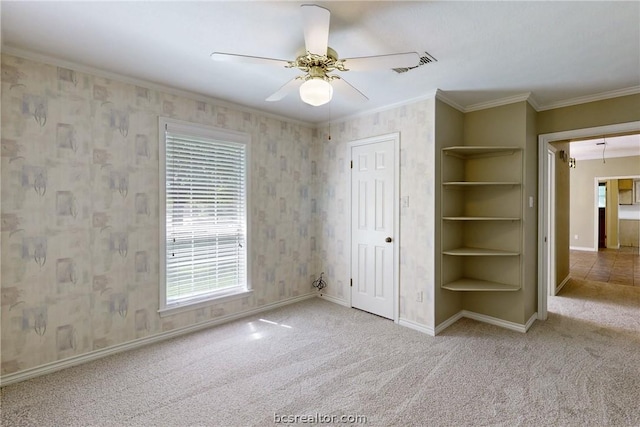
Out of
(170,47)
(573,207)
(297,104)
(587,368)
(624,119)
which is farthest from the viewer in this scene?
(573,207)

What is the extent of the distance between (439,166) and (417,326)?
177cm

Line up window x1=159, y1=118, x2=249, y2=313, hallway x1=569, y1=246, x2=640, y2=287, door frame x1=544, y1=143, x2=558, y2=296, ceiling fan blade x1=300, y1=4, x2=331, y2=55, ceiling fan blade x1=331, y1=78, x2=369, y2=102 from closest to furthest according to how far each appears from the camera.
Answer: ceiling fan blade x1=300, y1=4, x2=331, y2=55 < ceiling fan blade x1=331, y1=78, x2=369, y2=102 < window x1=159, y1=118, x2=249, y2=313 < door frame x1=544, y1=143, x2=558, y2=296 < hallway x1=569, y1=246, x2=640, y2=287

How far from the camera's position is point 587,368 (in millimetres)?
2564

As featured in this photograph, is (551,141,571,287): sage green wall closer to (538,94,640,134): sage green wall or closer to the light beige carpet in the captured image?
(538,94,640,134): sage green wall

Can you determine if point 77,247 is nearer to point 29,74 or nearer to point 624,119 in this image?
point 29,74

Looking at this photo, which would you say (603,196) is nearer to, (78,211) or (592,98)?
(592,98)

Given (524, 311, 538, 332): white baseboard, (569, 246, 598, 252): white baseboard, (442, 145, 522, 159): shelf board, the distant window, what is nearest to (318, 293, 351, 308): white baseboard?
(524, 311, 538, 332): white baseboard

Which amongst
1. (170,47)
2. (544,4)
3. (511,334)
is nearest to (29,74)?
(170,47)

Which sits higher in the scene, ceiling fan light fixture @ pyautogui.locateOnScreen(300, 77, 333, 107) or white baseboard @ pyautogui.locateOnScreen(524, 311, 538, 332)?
ceiling fan light fixture @ pyautogui.locateOnScreen(300, 77, 333, 107)

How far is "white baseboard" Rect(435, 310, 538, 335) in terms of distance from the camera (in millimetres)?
3330

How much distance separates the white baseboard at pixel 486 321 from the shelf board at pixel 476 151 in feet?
6.17

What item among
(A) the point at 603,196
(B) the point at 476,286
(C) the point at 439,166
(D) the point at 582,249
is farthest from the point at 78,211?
(A) the point at 603,196

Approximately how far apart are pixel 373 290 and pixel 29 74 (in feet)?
12.7

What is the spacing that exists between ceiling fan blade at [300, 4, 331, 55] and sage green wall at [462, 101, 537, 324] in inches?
98.0
